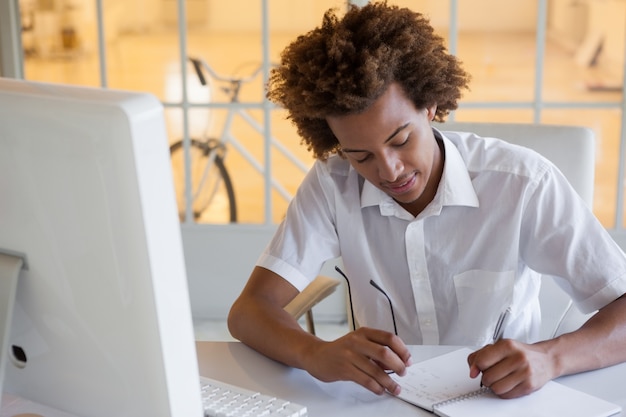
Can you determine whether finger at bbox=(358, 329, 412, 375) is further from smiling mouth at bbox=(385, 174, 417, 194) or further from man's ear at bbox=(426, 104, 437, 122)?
man's ear at bbox=(426, 104, 437, 122)

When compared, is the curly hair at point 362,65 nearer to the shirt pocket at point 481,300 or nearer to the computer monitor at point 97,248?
the shirt pocket at point 481,300

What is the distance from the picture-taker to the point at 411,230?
166 centimetres

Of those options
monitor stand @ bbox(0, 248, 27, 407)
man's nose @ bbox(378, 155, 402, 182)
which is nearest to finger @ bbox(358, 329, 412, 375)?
man's nose @ bbox(378, 155, 402, 182)

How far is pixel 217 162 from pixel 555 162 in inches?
76.6

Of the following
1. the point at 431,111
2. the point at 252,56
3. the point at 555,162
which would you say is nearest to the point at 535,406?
the point at 431,111

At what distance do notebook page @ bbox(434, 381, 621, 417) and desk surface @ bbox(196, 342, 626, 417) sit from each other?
3cm

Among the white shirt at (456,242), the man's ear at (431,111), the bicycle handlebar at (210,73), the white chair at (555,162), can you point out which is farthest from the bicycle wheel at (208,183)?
the man's ear at (431,111)

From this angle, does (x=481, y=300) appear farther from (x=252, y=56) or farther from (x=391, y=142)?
(x=252, y=56)

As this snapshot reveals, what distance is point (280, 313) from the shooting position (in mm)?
1567

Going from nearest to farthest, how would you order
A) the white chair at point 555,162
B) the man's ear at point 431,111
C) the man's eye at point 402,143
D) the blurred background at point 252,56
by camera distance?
1. the man's eye at point 402,143
2. the man's ear at point 431,111
3. the white chair at point 555,162
4. the blurred background at point 252,56

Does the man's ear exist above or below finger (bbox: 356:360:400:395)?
above

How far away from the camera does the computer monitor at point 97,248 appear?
2.46ft

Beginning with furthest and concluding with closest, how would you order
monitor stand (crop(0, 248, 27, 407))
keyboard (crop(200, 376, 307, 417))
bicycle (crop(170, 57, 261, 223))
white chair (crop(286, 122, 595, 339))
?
bicycle (crop(170, 57, 261, 223)) → white chair (crop(286, 122, 595, 339)) → keyboard (crop(200, 376, 307, 417)) → monitor stand (crop(0, 248, 27, 407))

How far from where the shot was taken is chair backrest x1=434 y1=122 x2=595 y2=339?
1825 mm
